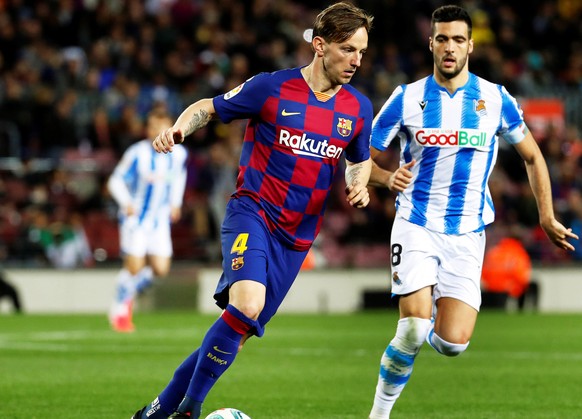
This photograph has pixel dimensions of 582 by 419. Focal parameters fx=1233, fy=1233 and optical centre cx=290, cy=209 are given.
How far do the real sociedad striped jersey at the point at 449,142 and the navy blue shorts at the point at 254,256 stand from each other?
1.25 metres

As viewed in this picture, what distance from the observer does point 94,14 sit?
77.2 feet

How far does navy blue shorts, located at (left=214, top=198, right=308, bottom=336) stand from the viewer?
646 cm

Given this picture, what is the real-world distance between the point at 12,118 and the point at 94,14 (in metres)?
3.28

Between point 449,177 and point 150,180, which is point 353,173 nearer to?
point 449,177

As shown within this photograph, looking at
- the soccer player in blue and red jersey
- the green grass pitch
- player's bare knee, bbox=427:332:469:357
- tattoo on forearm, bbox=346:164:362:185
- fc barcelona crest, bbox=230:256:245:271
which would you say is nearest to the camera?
fc barcelona crest, bbox=230:256:245:271

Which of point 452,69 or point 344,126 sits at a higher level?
point 452,69

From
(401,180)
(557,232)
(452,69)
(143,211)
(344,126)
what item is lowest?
(143,211)

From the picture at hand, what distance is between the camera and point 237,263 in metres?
6.46

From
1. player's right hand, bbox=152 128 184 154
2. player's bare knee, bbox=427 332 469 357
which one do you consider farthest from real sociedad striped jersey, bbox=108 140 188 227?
player's right hand, bbox=152 128 184 154

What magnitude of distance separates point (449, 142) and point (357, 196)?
133 cm

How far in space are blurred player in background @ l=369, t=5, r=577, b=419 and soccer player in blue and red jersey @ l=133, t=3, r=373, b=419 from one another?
0.80 meters

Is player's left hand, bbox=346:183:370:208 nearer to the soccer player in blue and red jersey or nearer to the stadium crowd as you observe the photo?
the soccer player in blue and red jersey

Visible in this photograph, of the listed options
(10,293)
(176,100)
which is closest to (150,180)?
(10,293)

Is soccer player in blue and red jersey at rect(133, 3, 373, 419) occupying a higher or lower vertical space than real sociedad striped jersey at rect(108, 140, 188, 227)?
higher
